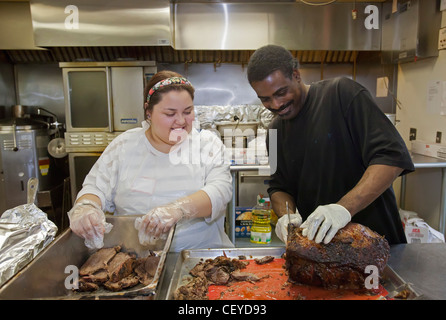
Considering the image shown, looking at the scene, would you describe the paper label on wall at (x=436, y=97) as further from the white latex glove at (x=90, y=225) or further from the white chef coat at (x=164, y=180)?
the white latex glove at (x=90, y=225)

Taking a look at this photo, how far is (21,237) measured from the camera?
1687 millimetres

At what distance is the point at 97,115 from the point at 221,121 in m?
1.70

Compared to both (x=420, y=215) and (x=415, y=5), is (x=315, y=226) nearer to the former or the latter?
(x=420, y=215)

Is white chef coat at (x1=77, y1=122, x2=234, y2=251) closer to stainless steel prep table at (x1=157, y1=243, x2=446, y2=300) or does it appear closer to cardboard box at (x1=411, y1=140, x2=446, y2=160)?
stainless steel prep table at (x1=157, y1=243, x2=446, y2=300)

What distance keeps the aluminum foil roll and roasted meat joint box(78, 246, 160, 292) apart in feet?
0.88

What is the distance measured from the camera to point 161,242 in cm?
166

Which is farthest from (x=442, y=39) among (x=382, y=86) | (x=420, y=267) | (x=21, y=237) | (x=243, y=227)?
(x=21, y=237)

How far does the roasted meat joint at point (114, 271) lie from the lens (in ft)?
4.80

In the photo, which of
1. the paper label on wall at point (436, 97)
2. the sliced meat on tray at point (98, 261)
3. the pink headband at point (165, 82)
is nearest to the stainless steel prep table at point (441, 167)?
the paper label on wall at point (436, 97)

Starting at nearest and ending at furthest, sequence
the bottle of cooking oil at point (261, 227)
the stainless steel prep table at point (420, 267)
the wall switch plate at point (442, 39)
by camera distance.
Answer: the stainless steel prep table at point (420, 267) → the bottle of cooking oil at point (261, 227) → the wall switch plate at point (442, 39)

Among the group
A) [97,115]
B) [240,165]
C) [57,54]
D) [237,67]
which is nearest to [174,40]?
[237,67]

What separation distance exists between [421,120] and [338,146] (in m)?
2.93

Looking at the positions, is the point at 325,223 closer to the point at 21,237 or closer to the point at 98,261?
the point at 98,261

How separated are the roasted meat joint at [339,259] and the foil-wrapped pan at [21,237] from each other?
45.1 inches
